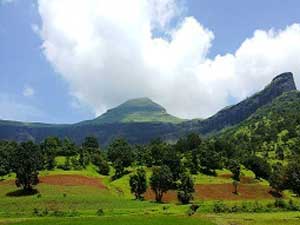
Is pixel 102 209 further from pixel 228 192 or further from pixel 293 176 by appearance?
pixel 293 176

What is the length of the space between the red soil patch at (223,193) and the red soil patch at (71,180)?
1733 cm

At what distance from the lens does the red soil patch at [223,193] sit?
145625 mm

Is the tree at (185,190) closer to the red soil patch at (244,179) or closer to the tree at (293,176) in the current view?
the tree at (293,176)

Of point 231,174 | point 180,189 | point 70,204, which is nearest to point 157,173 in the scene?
point 180,189

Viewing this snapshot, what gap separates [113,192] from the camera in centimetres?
14450

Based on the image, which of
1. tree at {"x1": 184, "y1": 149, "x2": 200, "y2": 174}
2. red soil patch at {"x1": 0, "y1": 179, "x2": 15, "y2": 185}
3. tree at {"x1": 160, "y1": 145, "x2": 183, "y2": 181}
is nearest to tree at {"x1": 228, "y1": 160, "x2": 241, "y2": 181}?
tree at {"x1": 184, "y1": 149, "x2": 200, "y2": 174}

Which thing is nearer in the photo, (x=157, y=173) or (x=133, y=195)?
(x=157, y=173)

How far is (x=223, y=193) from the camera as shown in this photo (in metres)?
152

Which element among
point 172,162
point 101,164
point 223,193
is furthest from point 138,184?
point 101,164

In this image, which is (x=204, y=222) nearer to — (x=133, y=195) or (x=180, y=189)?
(x=180, y=189)

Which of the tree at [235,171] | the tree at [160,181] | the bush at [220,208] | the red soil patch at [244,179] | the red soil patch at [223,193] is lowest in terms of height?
the bush at [220,208]

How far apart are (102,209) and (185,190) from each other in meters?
37.0

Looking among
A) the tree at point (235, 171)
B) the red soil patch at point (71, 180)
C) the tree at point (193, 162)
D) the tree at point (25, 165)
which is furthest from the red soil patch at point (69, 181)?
the tree at point (235, 171)

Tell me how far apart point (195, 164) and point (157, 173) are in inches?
2056
